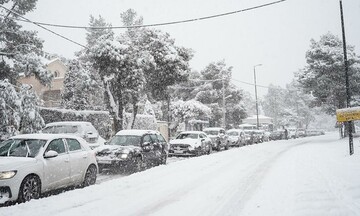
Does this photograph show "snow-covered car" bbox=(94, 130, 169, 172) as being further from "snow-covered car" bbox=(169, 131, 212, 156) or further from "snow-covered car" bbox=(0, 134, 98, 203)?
"snow-covered car" bbox=(169, 131, 212, 156)

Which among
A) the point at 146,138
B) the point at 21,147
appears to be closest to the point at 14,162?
the point at 21,147

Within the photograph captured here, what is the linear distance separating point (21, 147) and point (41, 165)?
0.88m

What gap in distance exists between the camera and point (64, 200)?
754cm

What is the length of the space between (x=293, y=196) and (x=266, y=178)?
3.18 meters

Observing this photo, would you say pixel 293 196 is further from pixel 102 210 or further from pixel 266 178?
pixel 102 210

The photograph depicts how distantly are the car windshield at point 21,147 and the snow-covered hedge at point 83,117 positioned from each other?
1257cm

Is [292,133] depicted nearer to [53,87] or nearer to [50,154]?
[53,87]

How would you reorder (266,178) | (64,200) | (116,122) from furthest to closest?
(116,122)
(266,178)
(64,200)

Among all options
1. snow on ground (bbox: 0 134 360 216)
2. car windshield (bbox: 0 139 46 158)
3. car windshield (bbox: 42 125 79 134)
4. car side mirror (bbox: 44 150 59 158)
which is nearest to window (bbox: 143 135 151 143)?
snow on ground (bbox: 0 134 360 216)

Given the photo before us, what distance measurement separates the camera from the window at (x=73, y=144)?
9495 millimetres

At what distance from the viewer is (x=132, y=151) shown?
13148mm

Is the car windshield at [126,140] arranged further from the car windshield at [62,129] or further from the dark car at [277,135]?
the dark car at [277,135]

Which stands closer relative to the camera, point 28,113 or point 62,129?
point 28,113

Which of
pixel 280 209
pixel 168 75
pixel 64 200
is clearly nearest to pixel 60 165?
pixel 64 200
